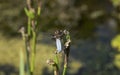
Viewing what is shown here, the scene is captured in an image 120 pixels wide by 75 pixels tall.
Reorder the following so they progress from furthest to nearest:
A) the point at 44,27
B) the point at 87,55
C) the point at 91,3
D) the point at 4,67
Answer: the point at 91,3, the point at 44,27, the point at 87,55, the point at 4,67

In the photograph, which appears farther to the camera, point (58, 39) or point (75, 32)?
point (75, 32)

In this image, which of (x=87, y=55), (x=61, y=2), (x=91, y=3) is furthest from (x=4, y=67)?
(x=91, y=3)

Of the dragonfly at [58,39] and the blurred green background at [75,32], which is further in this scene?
the blurred green background at [75,32]

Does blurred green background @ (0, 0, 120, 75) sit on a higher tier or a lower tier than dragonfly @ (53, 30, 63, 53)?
higher

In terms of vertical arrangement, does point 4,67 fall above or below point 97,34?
below

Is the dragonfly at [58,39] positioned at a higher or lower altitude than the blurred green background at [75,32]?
lower

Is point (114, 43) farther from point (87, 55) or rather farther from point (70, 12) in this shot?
point (70, 12)

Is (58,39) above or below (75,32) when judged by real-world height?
below

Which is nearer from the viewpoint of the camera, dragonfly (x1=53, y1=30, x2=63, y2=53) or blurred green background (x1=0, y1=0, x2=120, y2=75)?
dragonfly (x1=53, y1=30, x2=63, y2=53)
